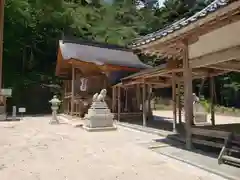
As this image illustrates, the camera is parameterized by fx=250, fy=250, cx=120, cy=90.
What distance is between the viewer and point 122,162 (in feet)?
15.5

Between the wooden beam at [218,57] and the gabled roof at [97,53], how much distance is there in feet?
26.6

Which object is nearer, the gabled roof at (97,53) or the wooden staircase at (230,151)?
the wooden staircase at (230,151)

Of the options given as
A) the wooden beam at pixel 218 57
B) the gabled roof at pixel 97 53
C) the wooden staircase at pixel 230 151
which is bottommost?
the wooden staircase at pixel 230 151

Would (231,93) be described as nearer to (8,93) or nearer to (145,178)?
(8,93)

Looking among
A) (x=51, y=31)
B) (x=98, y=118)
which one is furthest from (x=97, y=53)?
(x=51, y=31)

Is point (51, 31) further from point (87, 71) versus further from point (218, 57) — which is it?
point (218, 57)

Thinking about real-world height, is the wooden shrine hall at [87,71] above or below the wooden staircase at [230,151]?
above

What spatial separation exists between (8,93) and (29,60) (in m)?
9.18

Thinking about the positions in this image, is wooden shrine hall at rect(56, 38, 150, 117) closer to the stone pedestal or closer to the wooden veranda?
the stone pedestal

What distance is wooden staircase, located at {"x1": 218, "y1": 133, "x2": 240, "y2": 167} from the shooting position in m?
4.26

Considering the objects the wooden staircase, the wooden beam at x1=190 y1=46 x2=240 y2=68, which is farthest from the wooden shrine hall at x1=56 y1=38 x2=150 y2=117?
the wooden staircase

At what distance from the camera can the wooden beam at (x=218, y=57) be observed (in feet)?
15.7

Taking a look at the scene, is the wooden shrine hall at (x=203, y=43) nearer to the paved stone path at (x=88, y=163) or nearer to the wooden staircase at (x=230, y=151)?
the wooden staircase at (x=230, y=151)

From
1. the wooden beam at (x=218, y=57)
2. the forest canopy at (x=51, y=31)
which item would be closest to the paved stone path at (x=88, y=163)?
the wooden beam at (x=218, y=57)
